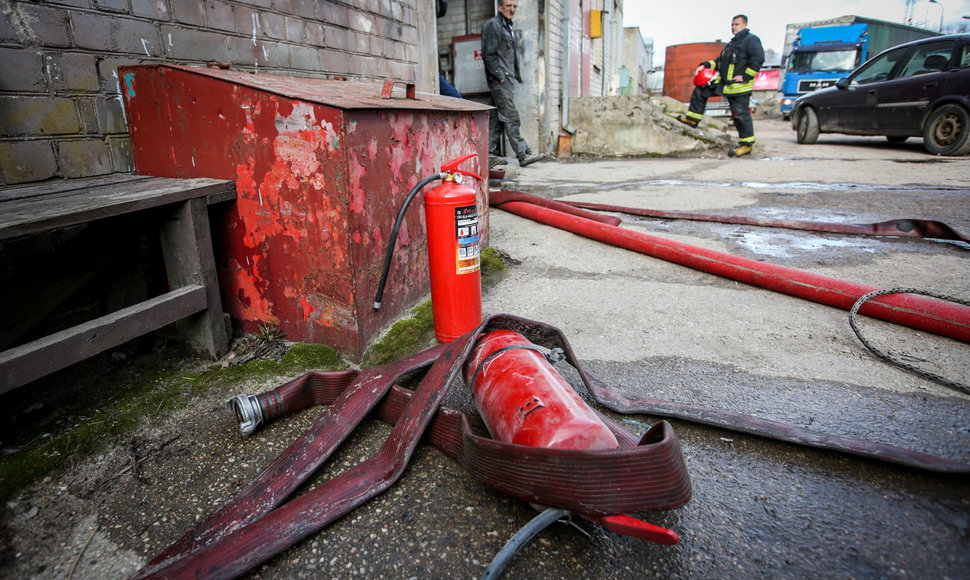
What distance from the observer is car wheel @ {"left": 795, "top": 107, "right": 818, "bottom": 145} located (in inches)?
395

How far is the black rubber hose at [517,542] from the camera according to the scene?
1.13 meters

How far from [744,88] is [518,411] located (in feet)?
Result: 29.5

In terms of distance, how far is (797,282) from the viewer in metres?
2.70

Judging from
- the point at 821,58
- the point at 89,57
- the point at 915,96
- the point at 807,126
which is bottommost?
the point at 807,126

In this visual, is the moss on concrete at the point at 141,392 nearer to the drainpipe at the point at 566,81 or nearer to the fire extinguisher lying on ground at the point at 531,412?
the fire extinguisher lying on ground at the point at 531,412

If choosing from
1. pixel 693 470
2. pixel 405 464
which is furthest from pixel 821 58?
pixel 405 464

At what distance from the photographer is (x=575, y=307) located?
9.00 ft

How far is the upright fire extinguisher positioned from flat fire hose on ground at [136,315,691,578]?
1.37ft

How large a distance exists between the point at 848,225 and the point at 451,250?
3.44 m

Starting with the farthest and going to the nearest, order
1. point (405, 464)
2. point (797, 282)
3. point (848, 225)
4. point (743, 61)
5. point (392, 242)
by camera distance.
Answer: point (743, 61), point (848, 225), point (797, 282), point (392, 242), point (405, 464)

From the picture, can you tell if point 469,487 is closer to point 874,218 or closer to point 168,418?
point 168,418

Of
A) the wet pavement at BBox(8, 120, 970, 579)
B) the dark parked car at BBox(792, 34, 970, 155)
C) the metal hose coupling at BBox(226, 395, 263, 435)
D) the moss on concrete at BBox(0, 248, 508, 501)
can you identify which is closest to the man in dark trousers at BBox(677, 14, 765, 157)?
the dark parked car at BBox(792, 34, 970, 155)

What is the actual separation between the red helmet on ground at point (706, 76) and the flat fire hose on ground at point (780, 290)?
6615 millimetres

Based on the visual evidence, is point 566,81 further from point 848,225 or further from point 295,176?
point 295,176
